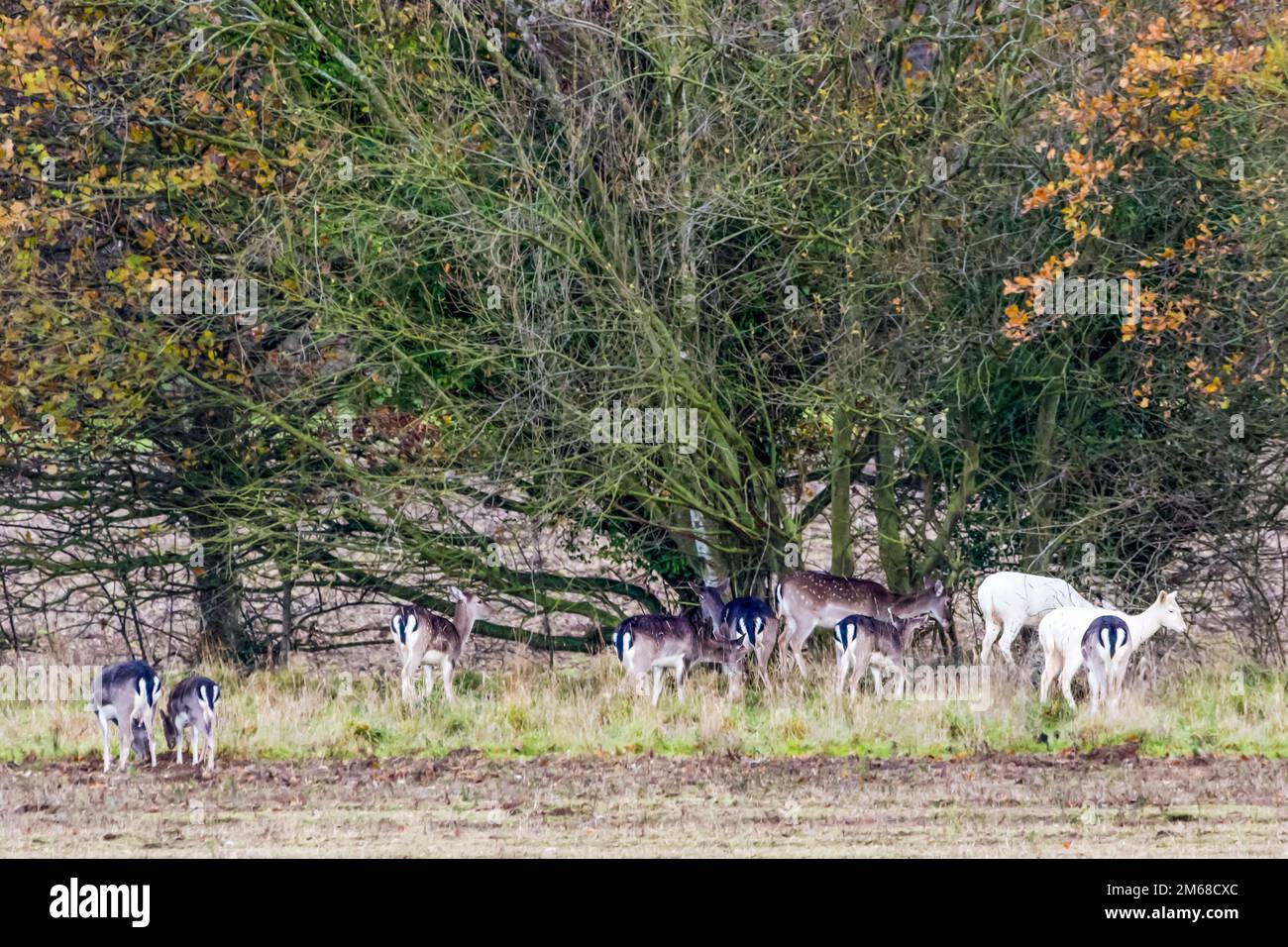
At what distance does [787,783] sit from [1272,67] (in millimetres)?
5895

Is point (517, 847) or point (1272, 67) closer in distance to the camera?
point (517, 847)

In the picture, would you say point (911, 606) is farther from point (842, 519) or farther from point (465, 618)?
point (465, 618)

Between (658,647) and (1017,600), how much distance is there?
8.87ft

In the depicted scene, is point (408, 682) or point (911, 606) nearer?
point (408, 682)

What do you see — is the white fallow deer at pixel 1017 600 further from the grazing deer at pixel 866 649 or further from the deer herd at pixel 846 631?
the grazing deer at pixel 866 649

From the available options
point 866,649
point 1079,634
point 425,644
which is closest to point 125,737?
point 425,644

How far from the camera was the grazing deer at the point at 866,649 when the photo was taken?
1606 cm

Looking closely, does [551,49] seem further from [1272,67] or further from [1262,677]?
[1262,677]

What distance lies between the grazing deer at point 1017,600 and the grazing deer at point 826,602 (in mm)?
528

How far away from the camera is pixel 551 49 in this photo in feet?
57.1

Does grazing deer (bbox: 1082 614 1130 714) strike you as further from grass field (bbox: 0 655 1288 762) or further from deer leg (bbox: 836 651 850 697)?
deer leg (bbox: 836 651 850 697)

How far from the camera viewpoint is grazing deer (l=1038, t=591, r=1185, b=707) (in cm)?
1533

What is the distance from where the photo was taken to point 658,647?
16.2m

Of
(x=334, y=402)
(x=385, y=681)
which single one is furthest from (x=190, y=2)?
(x=385, y=681)
